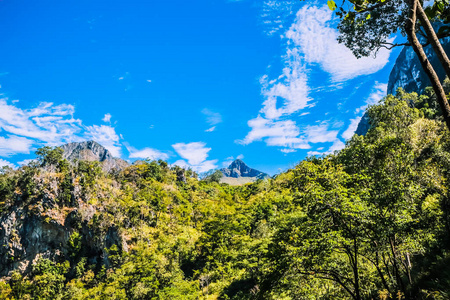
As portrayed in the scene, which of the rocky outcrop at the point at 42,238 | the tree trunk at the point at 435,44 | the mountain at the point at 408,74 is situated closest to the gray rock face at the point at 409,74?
the mountain at the point at 408,74

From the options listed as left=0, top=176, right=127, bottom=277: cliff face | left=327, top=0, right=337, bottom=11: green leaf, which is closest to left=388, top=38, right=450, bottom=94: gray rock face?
left=327, top=0, right=337, bottom=11: green leaf

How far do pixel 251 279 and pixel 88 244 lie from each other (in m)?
44.4

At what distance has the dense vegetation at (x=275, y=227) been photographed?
909cm

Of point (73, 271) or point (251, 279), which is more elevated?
point (73, 271)

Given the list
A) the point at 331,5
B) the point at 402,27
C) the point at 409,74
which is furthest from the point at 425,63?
the point at 409,74

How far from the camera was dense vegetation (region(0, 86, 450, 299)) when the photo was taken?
9094 mm

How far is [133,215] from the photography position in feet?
183

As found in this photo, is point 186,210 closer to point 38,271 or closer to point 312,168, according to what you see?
point 38,271

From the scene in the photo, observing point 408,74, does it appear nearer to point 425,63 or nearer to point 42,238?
point 425,63

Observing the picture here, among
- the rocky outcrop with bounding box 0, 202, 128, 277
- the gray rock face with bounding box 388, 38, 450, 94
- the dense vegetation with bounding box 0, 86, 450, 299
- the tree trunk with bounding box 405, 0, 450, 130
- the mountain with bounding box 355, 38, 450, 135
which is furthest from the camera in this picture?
the mountain with bounding box 355, 38, 450, 135

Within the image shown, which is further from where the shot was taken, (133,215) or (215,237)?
(133,215)

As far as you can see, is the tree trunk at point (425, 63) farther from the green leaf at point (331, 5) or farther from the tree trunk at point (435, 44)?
the green leaf at point (331, 5)

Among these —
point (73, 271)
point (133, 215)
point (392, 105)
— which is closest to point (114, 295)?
point (133, 215)

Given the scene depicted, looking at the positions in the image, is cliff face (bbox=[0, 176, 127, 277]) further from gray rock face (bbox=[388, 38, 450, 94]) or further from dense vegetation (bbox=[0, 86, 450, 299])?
gray rock face (bbox=[388, 38, 450, 94])
